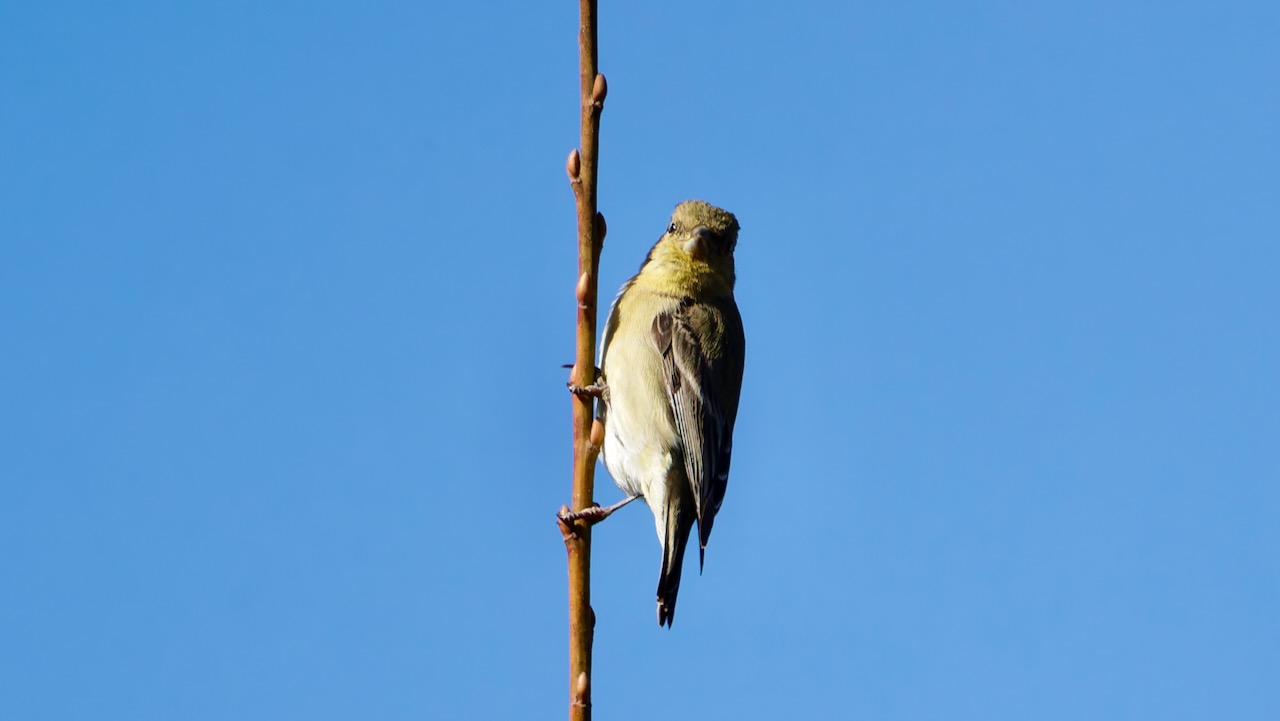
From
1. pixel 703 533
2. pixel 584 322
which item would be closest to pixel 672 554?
pixel 703 533

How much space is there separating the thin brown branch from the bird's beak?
3.44m

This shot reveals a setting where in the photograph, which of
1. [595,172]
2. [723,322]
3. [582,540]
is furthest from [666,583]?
[595,172]

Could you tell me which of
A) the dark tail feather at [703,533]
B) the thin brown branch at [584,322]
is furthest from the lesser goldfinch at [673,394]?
the thin brown branch at [584,322]

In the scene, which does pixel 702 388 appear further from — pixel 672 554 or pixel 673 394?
pixel 672 554

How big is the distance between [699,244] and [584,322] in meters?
3.58

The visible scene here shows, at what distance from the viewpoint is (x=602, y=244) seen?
2.87 m

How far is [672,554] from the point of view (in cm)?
512

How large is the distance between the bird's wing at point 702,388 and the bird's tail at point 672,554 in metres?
0.09

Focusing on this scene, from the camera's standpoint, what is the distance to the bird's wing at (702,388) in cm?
→ 554

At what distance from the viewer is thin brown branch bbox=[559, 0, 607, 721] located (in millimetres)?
2656

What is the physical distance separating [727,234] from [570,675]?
4.22 m

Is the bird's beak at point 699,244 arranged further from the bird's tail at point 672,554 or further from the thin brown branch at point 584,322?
the thin brown branch at point 584,322

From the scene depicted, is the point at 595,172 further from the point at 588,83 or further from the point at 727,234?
the point at 727,234

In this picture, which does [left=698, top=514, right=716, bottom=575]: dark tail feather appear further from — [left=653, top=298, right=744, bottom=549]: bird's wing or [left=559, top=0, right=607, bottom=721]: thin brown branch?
[left=559, top=0, right=607, bottom=721]: thin brown branch
